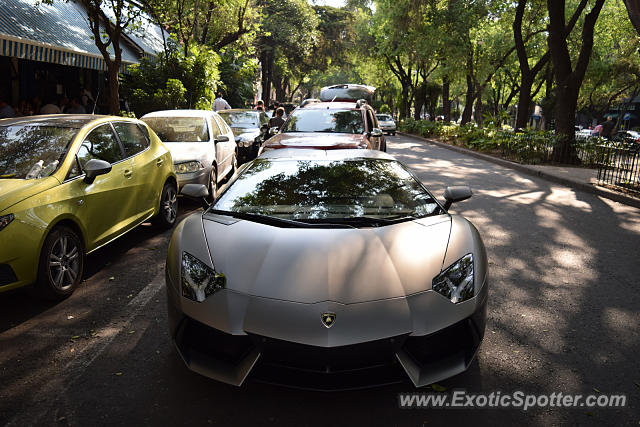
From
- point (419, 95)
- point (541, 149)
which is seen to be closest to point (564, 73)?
point (541, 149)

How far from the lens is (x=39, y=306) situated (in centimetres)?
455

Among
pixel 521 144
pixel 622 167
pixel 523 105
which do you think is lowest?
pixel 622 167

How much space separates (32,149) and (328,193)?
10.3 ft

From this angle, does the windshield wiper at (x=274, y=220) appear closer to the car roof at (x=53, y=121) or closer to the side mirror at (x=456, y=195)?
the side mirror at (x=456, y=195)

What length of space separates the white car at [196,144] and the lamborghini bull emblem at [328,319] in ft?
19.8

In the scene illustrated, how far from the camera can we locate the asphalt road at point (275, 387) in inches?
117

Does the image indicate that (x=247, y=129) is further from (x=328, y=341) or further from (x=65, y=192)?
(x=328, y=341)

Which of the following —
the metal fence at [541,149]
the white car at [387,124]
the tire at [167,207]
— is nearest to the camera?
the tire at [167,207]

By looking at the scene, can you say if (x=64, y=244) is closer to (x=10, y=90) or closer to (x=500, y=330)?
(x=500, y=330)

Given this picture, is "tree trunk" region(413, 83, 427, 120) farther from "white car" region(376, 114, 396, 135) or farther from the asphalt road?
the asphalt road

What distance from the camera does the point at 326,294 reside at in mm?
2840

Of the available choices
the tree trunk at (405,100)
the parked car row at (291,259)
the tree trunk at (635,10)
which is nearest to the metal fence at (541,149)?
the tree trunk at (635,10)

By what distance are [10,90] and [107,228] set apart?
1281 cm
